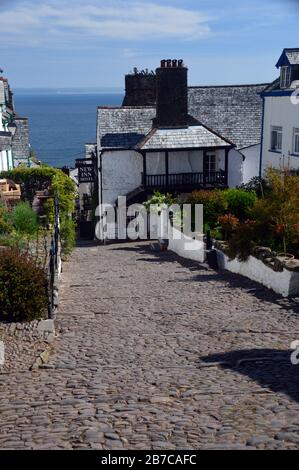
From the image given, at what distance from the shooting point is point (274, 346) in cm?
977

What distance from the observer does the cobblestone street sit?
247 inches

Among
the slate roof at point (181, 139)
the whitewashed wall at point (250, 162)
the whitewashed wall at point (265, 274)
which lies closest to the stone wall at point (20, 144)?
the slate roof at point (181, 139)

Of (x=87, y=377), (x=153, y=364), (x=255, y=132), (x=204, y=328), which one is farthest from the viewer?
(x=255, y=132)

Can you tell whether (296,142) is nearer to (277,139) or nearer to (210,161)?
(277,139)

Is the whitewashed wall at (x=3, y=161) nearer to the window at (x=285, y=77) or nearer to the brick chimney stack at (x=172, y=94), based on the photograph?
the brick chimney stack at (x=172, y=94)

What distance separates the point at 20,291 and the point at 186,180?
21337 mm

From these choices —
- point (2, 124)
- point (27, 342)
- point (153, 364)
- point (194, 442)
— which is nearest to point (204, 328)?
point (153, 364)

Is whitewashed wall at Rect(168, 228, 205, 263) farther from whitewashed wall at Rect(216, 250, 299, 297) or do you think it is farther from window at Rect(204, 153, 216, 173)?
window at Rect(204, 153, 216, 173)

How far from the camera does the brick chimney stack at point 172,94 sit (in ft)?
99.7

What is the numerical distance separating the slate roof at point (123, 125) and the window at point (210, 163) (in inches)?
142

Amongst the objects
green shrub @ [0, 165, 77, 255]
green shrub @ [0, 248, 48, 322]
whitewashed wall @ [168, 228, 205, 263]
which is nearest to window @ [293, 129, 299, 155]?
whitewashed wall @ [168, 228, 205, 263]
